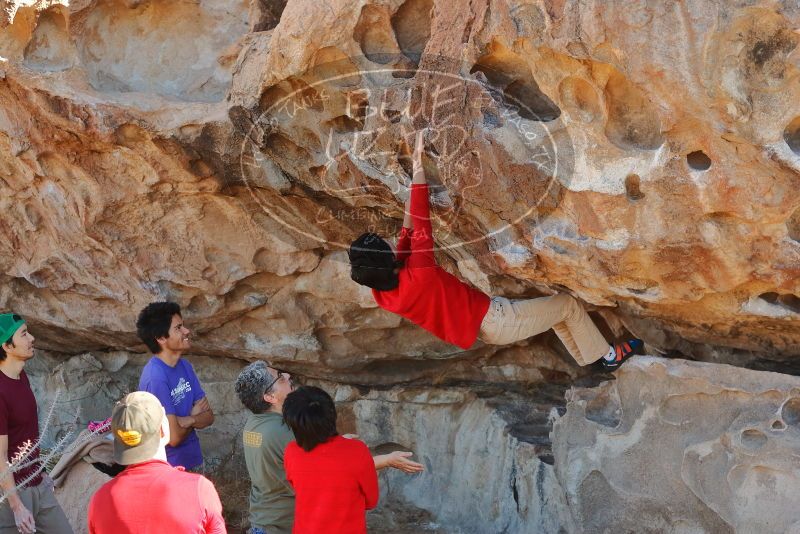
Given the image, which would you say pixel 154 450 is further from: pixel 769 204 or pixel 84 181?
pixel 84 181

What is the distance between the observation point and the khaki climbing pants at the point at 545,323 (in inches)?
139

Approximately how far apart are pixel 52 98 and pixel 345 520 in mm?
2333

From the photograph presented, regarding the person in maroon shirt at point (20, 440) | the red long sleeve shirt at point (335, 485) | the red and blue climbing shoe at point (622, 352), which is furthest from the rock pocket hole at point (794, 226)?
the person in maroon shirt at point (20, 440)

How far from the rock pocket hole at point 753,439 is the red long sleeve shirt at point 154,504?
1.81 meters

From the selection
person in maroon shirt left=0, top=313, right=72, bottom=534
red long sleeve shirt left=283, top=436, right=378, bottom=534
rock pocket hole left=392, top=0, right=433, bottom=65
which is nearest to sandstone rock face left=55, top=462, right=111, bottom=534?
person in maroon shirt left=0, top=313, right=72, bottom=534

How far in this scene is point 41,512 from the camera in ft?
11.7

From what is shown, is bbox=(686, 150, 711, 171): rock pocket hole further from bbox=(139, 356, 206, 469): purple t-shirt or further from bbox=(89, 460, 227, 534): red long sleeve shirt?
bbox=(139, 356, 206, 469): purple t-shirt

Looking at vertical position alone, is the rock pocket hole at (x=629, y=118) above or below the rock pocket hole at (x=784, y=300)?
above

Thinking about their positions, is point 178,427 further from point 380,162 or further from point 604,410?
point 604,410

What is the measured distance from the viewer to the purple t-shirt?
147 inches

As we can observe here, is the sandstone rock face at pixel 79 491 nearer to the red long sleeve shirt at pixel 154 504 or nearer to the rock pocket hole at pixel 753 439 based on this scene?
the red long sleeve shirt at pixel 154 504

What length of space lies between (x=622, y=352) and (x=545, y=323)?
32 centimetres

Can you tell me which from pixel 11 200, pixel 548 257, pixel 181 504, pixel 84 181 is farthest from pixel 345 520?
pixel 11 200

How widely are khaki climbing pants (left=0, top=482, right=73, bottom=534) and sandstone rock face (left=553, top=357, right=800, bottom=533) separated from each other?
1.98 metres
